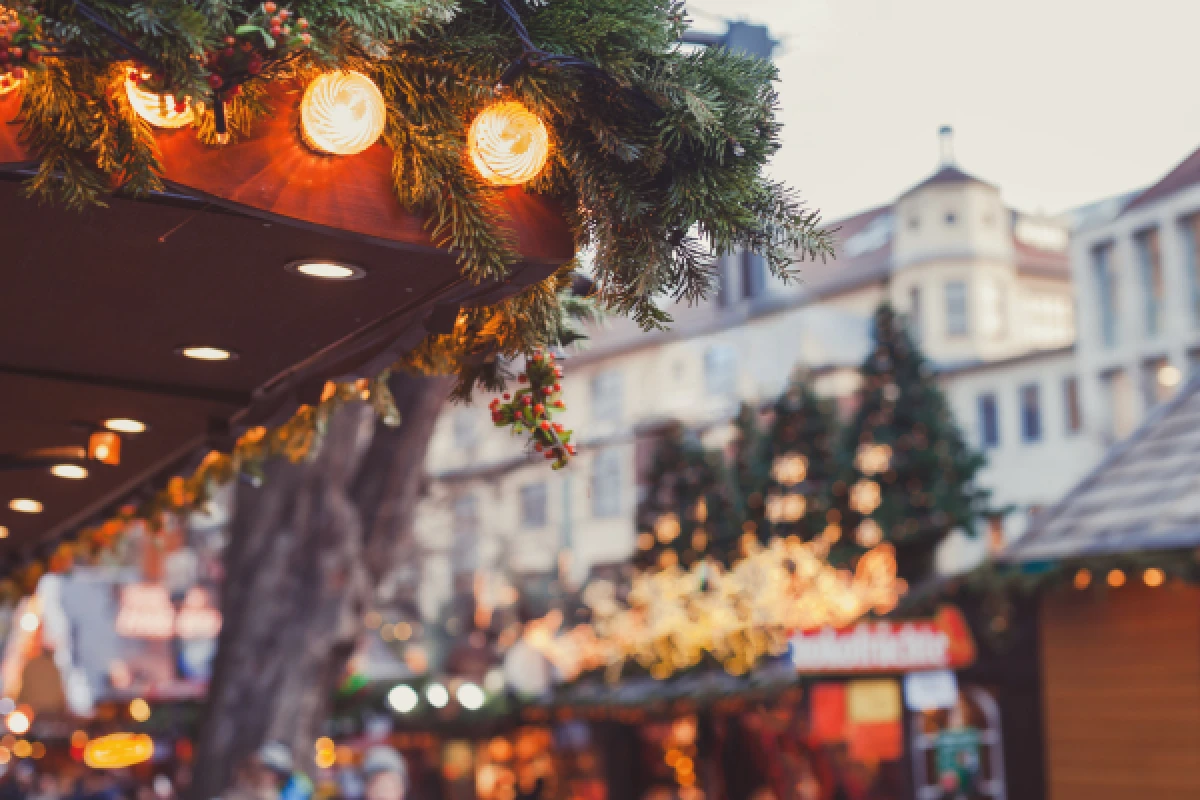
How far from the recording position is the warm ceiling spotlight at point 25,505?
5.52 meters

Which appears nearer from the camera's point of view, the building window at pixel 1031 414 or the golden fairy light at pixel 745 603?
the golden fairy light at pixel 745 603

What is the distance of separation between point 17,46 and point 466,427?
37280 millimetres

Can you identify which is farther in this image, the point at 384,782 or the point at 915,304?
the point at 915,304

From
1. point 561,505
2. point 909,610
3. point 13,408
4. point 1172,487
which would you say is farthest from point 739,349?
point 13,408

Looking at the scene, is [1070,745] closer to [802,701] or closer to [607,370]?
[802,701]

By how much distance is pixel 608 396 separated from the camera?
133 feet

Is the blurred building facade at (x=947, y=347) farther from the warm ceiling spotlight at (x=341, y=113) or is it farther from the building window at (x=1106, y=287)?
the warm ceiling spotlight at (x=341, y=113)

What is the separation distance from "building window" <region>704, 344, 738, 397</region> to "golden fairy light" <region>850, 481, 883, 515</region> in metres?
9.67

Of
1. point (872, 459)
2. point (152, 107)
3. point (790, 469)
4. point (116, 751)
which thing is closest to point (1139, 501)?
point (116, 751)

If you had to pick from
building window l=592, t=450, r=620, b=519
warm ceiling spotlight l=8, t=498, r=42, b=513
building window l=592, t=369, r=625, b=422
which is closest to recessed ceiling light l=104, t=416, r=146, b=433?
warm ceiling spotlight l=8, t=498, r=42, b=513

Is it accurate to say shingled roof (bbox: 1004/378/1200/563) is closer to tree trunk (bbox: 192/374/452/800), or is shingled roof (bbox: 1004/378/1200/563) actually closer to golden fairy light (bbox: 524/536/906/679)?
tree trunk (bbox: 192/374/452/800)

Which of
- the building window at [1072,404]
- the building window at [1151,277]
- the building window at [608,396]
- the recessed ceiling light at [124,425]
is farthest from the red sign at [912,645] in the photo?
the building window at [608,396]

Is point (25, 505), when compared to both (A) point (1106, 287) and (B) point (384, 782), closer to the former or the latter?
(B) point (384, 782)

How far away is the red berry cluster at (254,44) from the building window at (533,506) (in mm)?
40509
